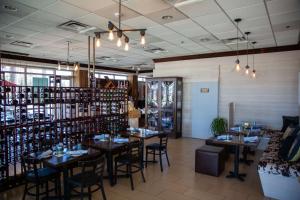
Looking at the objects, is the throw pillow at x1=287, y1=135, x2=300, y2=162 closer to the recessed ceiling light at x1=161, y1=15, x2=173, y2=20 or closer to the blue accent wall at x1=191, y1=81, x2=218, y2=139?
the recessed ceiling light at x1=161, y1=15, x2=173, y2=20

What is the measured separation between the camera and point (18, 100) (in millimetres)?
3650

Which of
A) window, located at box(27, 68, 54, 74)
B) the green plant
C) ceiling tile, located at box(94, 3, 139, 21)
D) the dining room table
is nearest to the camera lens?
ceiling tile, located at box(94, 3, 139, 21)

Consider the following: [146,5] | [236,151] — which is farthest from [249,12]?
[236,151]

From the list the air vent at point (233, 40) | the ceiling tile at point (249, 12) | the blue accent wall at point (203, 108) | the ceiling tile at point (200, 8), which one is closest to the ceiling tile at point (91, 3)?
the ceiling tile at point (200, 8)

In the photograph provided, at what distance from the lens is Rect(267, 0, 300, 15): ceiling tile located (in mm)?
3260

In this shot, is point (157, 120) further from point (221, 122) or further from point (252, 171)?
point (252, 171)

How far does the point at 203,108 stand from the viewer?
745 centimetres

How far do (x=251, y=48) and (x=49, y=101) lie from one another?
19.0 feet

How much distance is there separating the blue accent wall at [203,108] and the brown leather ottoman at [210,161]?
2978mm

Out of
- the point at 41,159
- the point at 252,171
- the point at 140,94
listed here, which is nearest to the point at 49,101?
the point at 41,159

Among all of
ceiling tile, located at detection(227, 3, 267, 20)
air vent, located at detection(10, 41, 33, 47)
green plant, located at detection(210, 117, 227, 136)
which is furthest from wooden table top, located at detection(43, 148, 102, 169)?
green plant, located at detection(210, 117, 227, 136)

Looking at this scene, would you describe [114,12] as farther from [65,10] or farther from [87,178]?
[87,178]

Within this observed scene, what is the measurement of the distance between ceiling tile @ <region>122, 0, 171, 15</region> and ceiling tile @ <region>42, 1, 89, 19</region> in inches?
33.5

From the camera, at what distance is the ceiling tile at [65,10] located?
337 centimetres
